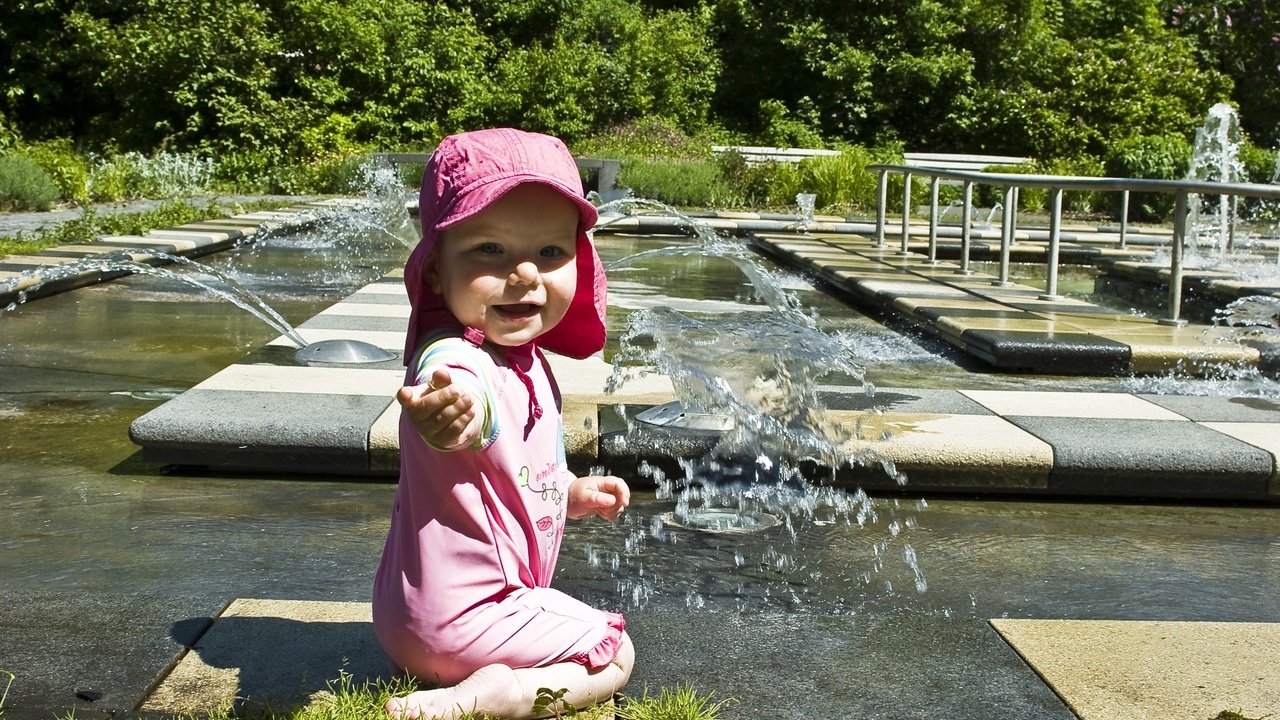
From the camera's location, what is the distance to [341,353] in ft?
16.0

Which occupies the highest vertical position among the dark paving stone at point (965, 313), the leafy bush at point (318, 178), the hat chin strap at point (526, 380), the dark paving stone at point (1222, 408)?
the leafy bush at point (318, 178)

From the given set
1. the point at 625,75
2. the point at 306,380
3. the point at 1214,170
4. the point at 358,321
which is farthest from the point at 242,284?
the point at 625,75

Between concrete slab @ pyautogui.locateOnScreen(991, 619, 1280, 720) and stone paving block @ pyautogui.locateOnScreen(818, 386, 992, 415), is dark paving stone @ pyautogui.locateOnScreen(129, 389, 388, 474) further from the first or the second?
concrete slab @ pyautogui.locateOnScreen(991, 619, 1280, 720)

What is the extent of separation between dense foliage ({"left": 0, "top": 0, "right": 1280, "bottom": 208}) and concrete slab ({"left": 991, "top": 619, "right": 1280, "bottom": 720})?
562 inches

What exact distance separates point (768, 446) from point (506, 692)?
1.97 m

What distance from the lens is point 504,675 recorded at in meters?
1.90

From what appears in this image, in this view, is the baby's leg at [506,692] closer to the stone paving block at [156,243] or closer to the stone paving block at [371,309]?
the stone paving block at [371,309]

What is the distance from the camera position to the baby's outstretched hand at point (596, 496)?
2.18 m

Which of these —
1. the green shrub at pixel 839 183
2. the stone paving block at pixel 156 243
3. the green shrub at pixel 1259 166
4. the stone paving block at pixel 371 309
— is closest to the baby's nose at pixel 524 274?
the stone paving block at pixel 371 309

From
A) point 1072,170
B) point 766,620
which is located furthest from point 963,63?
point 766,620

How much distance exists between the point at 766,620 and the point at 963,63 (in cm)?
2175

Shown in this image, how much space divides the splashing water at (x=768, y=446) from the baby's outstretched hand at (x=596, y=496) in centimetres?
69

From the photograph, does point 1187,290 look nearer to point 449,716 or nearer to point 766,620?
point 766,620

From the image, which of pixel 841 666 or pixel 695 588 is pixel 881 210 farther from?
pixel 841 666
